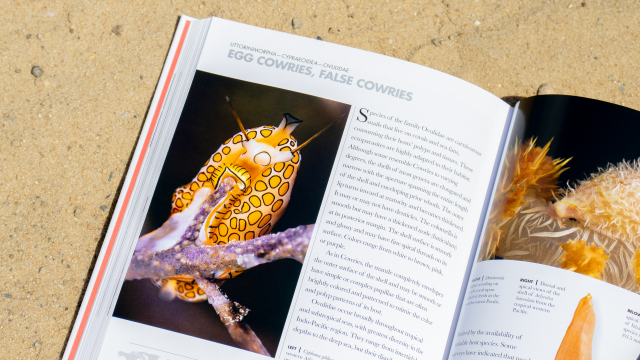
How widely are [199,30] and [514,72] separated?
1.46 ft

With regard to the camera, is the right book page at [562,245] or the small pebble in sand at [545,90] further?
the small pebble in sand at [545,90]

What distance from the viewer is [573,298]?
1.62 ft

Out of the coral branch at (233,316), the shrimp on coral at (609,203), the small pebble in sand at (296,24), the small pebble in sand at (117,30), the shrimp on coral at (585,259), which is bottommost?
the coral branch at (233,316)

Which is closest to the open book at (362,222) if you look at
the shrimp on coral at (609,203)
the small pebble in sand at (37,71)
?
the shrimp on coral at (609,203)

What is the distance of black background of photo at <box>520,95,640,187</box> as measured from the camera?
1.72 ft

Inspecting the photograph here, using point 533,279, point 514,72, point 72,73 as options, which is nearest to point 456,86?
point 514,72

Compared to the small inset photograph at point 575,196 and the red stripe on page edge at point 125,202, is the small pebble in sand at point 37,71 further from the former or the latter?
the small inset photograph at point 575,196

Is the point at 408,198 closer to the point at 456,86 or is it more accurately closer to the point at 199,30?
the point at 456,86

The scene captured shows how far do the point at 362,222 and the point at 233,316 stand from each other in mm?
196

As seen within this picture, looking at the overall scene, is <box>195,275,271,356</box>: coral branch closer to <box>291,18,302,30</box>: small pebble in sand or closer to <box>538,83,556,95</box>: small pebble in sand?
<box>291,18,302,30</box>: small pebble in sand

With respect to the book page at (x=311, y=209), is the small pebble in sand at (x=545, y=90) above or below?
above

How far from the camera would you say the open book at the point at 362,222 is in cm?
50

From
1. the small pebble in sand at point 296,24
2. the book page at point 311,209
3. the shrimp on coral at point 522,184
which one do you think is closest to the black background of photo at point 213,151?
the book page at point 311,209

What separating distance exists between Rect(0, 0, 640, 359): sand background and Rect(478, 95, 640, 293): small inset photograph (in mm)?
84
